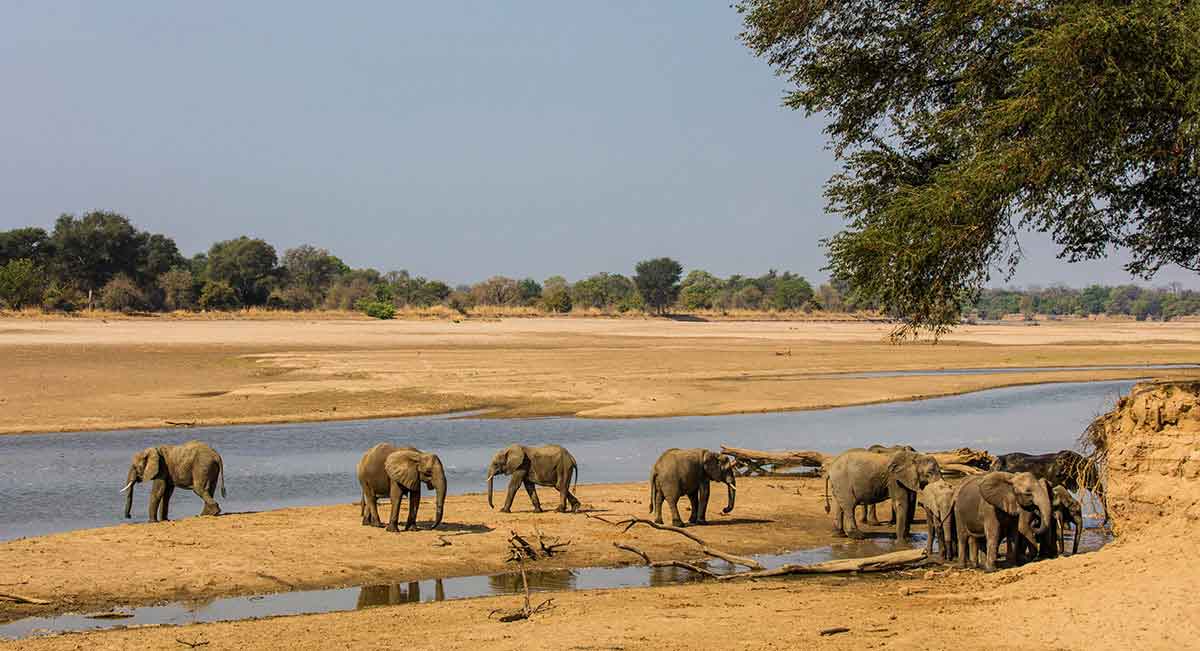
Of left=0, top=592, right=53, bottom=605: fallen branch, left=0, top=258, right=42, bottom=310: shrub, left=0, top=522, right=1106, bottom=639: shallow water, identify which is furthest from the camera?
left=0, top=258, right=42, bottom=310: shrub

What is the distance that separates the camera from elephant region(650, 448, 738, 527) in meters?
18.4

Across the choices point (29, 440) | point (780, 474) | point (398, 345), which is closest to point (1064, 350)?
point (398, 345)

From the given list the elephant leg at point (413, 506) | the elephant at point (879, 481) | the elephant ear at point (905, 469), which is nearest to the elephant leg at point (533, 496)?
the elephant leg at point (413, 506)

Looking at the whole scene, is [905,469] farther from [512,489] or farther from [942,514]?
[512,489]

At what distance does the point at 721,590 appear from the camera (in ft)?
45.6

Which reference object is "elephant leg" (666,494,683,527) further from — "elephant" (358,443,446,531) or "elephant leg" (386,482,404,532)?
"elephant leg" (386,482,404,532)

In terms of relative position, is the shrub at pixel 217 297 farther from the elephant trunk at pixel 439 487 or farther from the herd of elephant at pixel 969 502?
the herd of elephant at pixel 969 502

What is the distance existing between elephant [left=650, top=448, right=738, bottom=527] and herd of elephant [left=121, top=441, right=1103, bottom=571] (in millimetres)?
15

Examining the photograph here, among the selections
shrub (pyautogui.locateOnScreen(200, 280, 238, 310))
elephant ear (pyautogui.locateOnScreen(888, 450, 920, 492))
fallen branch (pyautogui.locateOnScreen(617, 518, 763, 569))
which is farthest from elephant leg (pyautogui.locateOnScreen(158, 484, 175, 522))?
shrub (pyautogui.locateOnScreen(200, 280, 238, 310))

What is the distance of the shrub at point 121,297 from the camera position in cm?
9994

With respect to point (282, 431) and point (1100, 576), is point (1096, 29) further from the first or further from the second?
point (282, 431)

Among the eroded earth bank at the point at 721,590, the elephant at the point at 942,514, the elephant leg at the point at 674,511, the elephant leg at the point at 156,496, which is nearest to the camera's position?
the eroded earth bank at the point at 721,590

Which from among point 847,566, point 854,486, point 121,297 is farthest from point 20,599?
point 121,297

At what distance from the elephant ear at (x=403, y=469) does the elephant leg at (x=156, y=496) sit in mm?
3908
